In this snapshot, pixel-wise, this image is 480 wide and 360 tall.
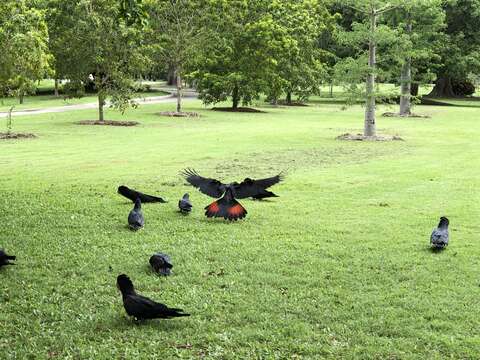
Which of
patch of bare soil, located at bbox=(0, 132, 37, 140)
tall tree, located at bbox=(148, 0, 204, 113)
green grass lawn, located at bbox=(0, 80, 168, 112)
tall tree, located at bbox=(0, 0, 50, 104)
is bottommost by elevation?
patch of bare soil, located at bbox=(0, 132, 37, 140)

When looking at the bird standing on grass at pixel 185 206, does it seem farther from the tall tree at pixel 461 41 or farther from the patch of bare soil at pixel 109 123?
the tall tree at pixel 461 41

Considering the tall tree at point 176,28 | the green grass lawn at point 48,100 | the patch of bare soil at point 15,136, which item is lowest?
the patch of bare soil at point 15,136

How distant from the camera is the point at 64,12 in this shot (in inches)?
1000

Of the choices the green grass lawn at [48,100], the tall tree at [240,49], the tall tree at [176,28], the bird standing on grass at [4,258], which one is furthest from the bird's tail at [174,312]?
the green grass lawn at [48,100]

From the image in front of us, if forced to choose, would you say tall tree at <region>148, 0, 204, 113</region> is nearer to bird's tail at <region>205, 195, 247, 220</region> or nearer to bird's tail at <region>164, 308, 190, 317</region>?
bird's tail at <region>205, 195, 247, 220</region>

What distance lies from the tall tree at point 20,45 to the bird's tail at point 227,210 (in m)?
11.6

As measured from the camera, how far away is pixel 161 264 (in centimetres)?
594

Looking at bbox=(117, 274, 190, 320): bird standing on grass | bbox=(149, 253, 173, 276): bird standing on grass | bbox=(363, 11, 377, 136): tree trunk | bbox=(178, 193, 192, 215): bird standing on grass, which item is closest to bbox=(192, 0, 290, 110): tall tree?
bbox=(363, 11, 377, 136): tree trunk

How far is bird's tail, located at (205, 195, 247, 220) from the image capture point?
789 cm

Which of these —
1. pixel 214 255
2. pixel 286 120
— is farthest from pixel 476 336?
pixel 286 120

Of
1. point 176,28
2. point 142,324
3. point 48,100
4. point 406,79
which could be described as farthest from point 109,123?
point 142,324

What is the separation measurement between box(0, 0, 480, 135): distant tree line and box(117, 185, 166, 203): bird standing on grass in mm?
5897

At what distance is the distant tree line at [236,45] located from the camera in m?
19.3

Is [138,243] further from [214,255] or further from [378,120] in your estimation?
[378,120]
